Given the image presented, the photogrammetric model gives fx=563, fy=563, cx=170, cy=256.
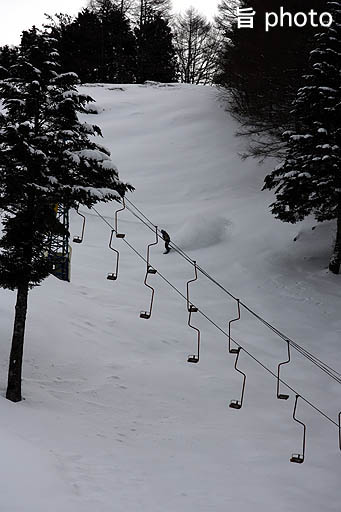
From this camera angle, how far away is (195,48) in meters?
51.7

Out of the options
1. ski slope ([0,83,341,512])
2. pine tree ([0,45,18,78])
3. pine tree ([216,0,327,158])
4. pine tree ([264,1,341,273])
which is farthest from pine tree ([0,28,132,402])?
pine tree ([216,0,327,158])

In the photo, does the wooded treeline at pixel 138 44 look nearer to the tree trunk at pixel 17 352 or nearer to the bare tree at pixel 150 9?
the bare tree at pixel 150 9

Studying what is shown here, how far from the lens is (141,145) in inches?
1300

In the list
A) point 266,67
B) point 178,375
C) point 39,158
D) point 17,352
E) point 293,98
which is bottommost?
point 178,375

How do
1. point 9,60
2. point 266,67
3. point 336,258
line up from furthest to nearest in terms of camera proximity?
1. point 266,67
2. point 9,60
3. point 336,258

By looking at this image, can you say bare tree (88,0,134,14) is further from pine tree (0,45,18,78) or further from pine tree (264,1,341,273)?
pine tree (264,1,341,273)

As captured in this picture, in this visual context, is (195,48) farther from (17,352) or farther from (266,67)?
(17,352)

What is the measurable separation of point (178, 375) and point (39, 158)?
6.62 m

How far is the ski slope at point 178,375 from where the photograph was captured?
8.70m

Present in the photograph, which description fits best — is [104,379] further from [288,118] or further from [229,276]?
[288,118]

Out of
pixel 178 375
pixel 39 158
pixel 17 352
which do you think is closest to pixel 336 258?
pixel 178 375

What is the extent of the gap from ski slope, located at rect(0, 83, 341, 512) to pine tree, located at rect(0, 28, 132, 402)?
2.93 metres

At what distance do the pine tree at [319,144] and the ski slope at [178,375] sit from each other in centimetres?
273

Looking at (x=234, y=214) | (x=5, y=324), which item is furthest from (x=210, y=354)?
(x=234, y=214)
